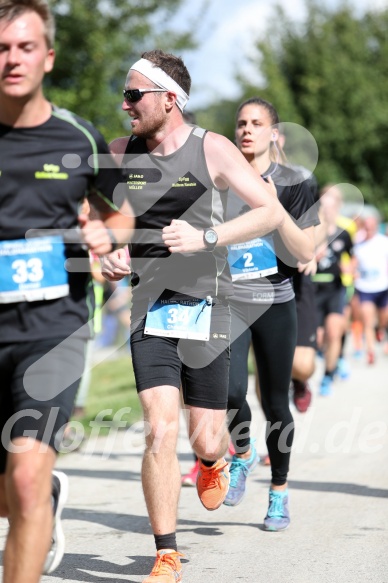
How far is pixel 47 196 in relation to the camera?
3.96 metres

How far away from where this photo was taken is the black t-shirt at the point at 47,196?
393 centimetres

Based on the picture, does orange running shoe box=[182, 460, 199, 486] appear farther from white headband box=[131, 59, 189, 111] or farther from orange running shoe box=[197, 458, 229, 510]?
white headband box=[131, 59, 189, 111]

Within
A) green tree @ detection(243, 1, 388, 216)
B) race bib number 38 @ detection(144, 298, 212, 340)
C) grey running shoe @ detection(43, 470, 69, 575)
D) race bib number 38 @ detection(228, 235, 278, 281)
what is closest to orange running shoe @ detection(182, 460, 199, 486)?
race bib number 38 @ detection(228, 235, 278, 281)

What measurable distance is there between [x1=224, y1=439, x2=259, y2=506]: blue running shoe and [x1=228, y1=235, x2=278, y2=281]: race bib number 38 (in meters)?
1.03

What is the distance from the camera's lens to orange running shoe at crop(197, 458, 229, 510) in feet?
18.0

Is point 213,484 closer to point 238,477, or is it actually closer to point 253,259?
point 238,477

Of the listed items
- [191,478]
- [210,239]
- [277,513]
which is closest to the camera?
Answer: [210,239]

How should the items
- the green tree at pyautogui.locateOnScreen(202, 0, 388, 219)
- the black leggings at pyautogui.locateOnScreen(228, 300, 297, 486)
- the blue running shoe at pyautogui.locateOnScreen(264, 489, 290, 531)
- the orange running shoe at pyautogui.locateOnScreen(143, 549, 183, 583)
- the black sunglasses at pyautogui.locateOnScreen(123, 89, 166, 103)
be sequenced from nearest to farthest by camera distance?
the orange running shoe at pyautogui.locateOnScreen(143, 549, 183, 583) < the black sunglasses at pyautogui.locateOnScreen(123, 89, 166, 103) < the blue running shoe at pyautogui.locateOnScreen(264, 489, 290, 531) < the black leggings at pyautogui.locateOnScreen(228, 300, 297, 486) < the green tree at pyautogui.locateOnScreen(202, 0, 388, 219)

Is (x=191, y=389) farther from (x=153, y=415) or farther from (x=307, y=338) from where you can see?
(x=307, y=338)

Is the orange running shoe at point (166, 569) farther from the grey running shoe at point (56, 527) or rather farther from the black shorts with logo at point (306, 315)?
the black shorts with logo at point (306, 315)

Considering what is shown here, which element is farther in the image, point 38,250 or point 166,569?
point 166,569

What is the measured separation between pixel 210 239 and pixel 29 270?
115 cm

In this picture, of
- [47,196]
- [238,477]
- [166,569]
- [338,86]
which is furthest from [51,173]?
[338,86]

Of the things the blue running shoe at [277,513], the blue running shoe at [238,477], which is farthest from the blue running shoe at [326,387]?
the blue running shoe at [277,513]
